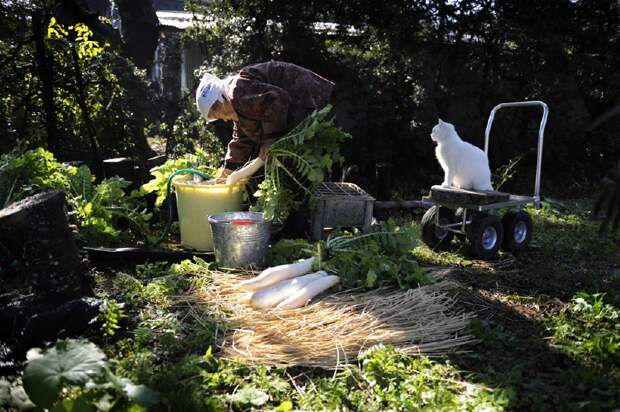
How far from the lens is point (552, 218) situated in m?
7.53

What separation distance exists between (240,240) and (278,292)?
0.82 metres

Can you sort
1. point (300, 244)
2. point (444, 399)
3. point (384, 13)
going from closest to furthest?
1. point (444, 399)
2. point (300, 244)
3. point (384, 13)

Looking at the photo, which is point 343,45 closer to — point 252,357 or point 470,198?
point 470,198

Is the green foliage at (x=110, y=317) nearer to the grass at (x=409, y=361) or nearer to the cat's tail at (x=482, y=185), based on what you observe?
the grass at (x=409, y=361)

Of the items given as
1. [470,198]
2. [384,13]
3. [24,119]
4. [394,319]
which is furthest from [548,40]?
[24,119]

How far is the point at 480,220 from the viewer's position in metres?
5.38

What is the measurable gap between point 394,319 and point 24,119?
19.9ft

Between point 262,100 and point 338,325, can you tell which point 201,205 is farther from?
point 338,325

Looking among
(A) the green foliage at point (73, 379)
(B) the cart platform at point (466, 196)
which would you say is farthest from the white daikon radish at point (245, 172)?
(A) the green foliage at point (73, 379)

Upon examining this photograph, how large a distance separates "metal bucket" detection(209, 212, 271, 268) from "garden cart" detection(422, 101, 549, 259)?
6.02ft

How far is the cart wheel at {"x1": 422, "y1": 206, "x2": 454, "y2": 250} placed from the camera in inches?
227

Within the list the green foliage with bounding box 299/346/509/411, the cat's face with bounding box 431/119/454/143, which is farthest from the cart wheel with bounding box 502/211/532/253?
the green foliage with bounding box 299/346/509/411

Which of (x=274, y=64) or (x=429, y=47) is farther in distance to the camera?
(x=429, y=47)

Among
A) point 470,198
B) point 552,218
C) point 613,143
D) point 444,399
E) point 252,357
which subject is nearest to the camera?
point 444,399
